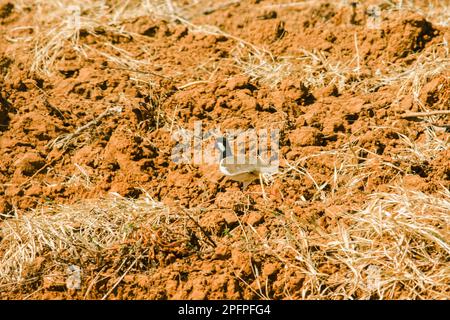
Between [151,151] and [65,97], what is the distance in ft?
2.36

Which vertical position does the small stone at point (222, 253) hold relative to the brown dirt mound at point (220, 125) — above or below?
below

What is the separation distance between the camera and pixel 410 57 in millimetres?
3785

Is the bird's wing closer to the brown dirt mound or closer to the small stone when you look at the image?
the brown dirt mound

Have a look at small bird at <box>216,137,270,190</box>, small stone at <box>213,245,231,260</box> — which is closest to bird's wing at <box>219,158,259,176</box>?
small bird at <box>216,137,270,190</box>

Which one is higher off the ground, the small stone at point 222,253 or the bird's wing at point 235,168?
the bird's wing at point 235,168

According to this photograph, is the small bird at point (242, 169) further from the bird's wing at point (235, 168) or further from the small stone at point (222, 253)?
the small stone at point (222, 253)

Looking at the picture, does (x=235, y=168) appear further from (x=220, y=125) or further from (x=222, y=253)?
(x=222, y=253)

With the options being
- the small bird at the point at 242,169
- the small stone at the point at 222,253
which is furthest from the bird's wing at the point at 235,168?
the small stone at the point at 222,253

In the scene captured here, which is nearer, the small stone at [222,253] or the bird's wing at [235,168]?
the small stone at [222,253]

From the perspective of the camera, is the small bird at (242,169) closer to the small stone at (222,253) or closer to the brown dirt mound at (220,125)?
the brown dirt mound at (220,125)

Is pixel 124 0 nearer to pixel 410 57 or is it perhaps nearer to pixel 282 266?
pixel 410 57

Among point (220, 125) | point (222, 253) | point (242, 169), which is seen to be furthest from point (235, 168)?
point (222, 253)
